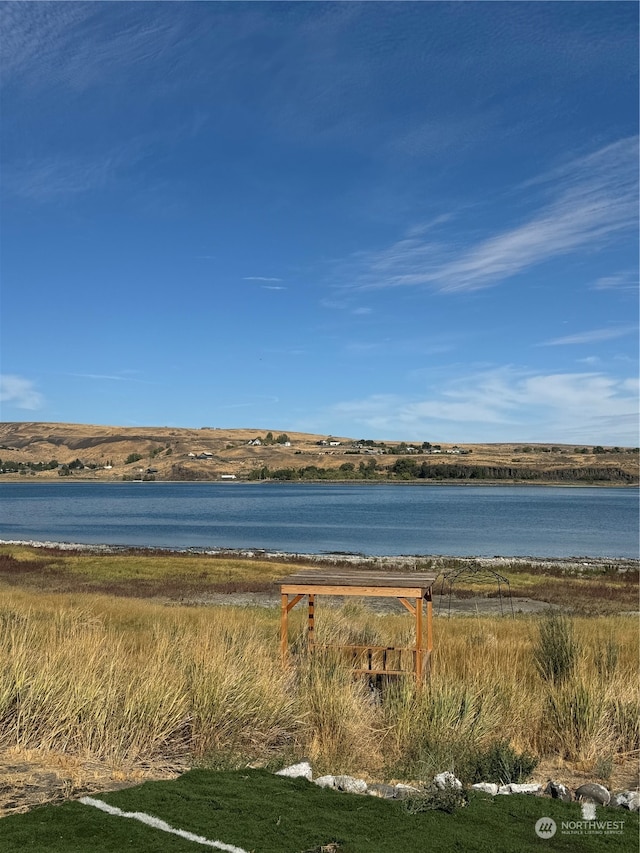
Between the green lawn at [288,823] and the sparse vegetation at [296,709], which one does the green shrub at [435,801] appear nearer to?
the green lawn at [288,823]

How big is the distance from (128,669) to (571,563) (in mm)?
39294

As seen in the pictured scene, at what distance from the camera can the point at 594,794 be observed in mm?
7449

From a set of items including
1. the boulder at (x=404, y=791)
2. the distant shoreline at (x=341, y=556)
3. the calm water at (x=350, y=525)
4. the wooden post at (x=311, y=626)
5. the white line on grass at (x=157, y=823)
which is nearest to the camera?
the white line on grass at (x=157, y=823)

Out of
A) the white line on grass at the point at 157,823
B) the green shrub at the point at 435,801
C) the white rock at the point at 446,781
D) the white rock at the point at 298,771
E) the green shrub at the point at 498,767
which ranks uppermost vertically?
the white line on grass at the point at 157,823

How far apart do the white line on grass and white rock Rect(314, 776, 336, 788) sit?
180 centimetres

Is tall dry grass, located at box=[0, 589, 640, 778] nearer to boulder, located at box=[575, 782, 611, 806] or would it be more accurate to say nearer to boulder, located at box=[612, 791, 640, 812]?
boulder, located at box=[575, 782, 611, 806]

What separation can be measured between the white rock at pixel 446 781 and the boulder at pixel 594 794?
121 centimetres

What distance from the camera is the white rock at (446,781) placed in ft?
23.9

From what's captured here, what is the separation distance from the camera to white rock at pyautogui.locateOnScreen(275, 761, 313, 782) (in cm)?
761

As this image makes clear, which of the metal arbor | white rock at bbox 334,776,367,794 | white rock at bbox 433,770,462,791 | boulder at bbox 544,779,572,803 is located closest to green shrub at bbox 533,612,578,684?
boulder at bbox 544,779,572,803

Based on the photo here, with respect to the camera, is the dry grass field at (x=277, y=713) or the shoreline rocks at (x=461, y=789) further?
the dry grass field at (x=277, y=713)

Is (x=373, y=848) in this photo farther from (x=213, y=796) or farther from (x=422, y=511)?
(x=422, y=511)

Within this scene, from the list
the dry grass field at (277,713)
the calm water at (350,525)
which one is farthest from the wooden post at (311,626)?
the calm water at (350,525)

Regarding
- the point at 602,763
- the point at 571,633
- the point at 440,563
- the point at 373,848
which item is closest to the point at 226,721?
the point at 373,848
